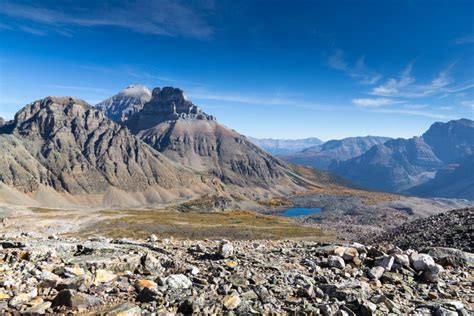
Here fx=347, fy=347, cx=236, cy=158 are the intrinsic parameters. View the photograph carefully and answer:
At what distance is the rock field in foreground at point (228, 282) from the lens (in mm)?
11188

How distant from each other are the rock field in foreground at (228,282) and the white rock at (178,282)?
0.12 ft

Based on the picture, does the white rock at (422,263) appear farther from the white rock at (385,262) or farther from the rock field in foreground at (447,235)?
the rock field in foreground at (447,235)

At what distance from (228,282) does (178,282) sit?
1.93m

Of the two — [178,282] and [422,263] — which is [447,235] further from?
[178,282]

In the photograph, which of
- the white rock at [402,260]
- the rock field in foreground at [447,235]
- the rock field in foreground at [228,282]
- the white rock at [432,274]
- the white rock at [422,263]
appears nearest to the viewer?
the rock field in foreground at [228,282]

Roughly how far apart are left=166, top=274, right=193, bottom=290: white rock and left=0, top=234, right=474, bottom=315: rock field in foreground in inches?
1.5

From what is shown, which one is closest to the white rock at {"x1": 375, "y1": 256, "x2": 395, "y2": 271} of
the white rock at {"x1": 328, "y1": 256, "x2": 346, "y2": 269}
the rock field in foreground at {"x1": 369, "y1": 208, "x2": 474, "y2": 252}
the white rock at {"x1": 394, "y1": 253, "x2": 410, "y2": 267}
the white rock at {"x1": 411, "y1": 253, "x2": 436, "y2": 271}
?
the white rock at {"x1": 394, "y1": 253, "x2": 410, "y2": 267}

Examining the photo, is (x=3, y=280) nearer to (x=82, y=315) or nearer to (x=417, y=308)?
(x=82, y=315)

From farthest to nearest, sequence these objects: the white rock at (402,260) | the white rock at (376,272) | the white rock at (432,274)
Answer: the white rock at (402,260) → the white rock at (432,274) → the white rock at (376,272)

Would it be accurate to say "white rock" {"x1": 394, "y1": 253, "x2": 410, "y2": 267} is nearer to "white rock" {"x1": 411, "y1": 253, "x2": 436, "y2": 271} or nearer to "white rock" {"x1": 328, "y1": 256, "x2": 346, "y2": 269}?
"white rock" {"x1": 411, "y1": 253, "x2": 436, "y2": 271}

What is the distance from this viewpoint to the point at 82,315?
1043 cm

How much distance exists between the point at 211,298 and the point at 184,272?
291cm

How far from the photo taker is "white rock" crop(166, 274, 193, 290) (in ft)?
41.5

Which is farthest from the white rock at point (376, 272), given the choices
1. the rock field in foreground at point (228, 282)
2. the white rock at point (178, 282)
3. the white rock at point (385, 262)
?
the white rock at point (178, 282)
